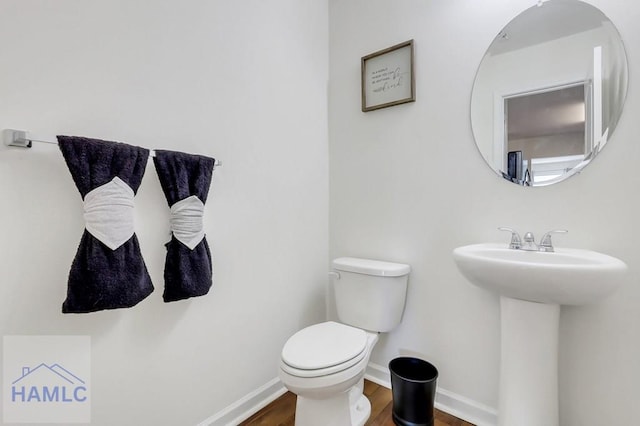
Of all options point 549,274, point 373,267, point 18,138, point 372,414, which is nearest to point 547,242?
point 549,274

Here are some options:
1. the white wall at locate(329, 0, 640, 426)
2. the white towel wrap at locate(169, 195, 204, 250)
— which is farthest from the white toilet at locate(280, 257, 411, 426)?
the white towel wrap at locate(169, 195, 204, 250)

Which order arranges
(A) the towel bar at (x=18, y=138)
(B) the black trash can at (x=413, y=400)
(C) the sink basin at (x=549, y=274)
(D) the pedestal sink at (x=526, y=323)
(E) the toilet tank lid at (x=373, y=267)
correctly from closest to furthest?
(A) the towel bar at (x=18, y=138), (C) the sink basin at (x=549, y=274), (D) the pedestal sink at (x=526, y=323), (B) the black trash can at (x=413, y=400), (E) the toilet tank lid at (x=373, y=267)

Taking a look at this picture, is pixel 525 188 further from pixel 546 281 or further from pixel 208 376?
pixel 208 376

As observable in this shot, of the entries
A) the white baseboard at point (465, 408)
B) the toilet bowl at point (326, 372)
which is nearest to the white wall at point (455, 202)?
the white baseboard at point (465, 408)

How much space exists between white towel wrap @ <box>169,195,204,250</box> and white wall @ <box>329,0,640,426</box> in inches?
38.3

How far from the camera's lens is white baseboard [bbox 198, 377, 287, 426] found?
54.8 inches

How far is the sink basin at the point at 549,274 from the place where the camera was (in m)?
0.95

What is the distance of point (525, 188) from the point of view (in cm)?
134

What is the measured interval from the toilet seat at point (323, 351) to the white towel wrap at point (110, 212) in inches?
29.5

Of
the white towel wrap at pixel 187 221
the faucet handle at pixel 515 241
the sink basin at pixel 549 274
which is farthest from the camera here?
the faucet handle at pixel 515 241

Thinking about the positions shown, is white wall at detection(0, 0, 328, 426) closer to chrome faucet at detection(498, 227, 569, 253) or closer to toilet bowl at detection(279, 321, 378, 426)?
toilet bowl at detection(279, 321, 378, 426)

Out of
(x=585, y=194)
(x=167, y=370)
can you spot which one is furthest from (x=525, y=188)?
(x=167, y=370)

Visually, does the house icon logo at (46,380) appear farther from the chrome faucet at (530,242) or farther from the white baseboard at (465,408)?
the chrome faucet at (530,242)

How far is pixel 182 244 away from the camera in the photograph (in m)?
1.17
